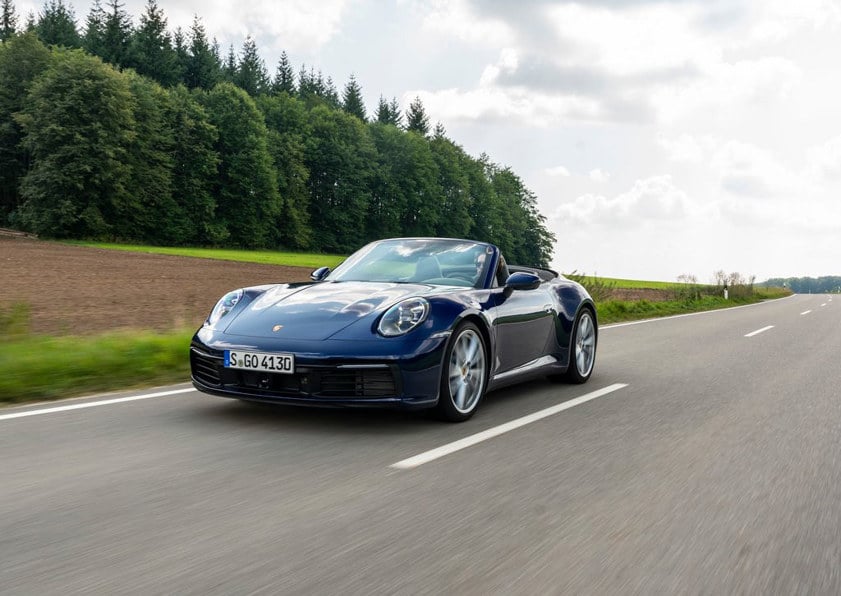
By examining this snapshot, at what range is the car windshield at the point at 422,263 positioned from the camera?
6465 millimetres

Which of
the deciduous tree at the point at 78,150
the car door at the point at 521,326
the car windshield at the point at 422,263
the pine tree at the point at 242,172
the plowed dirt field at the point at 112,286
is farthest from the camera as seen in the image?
the pine tree at the point at 242,172

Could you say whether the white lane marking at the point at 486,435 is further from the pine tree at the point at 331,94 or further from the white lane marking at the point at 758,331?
the pine tree at the point at 331,94

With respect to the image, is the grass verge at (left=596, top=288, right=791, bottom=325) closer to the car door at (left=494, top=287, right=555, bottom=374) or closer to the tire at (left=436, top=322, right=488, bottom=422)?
the car door at (left=494, top=287, right=555, bottom=374)

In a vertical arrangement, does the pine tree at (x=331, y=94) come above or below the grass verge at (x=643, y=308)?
above

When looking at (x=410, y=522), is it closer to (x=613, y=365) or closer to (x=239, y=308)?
(x=239, y=308)

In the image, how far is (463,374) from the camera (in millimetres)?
5707

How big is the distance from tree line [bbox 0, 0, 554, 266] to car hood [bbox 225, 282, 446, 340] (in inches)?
2052

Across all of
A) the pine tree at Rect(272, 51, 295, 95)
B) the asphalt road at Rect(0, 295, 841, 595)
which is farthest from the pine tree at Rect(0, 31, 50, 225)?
the asphalt road at Rect(0, 295, 841, 595)

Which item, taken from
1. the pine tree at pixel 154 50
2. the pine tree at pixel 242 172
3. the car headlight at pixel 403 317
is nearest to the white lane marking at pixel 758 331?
the car headlight at pixel 403 317

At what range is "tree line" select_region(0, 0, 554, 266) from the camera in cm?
5572

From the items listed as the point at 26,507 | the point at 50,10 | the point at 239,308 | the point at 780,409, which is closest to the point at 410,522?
the point at 26,507

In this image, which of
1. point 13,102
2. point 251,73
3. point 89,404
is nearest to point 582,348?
point 89,404

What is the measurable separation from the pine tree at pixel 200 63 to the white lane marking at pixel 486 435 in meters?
79.1

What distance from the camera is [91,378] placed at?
6.98m
